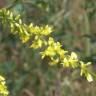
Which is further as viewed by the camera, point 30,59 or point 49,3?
point 30,59

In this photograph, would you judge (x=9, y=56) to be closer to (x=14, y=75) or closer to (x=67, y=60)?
(x=14, y=75)

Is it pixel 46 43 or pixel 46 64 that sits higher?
pixel 46 43

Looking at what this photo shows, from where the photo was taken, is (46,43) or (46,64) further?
(46,64)

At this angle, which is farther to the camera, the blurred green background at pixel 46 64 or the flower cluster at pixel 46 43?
the blurred green background at pixel 46 64

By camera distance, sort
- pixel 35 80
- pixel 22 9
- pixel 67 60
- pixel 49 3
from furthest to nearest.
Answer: pixel 35 80 < pixel 49 3 < pixel 22 9 < pixel 67 60

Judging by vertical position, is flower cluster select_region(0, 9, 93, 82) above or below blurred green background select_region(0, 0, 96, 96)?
above

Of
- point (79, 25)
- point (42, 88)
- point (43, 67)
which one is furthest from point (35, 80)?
point (79, 25)

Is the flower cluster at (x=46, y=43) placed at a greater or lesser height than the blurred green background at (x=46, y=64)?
greater

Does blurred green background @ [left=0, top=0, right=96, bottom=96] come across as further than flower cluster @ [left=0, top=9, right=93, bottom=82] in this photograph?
Yes
